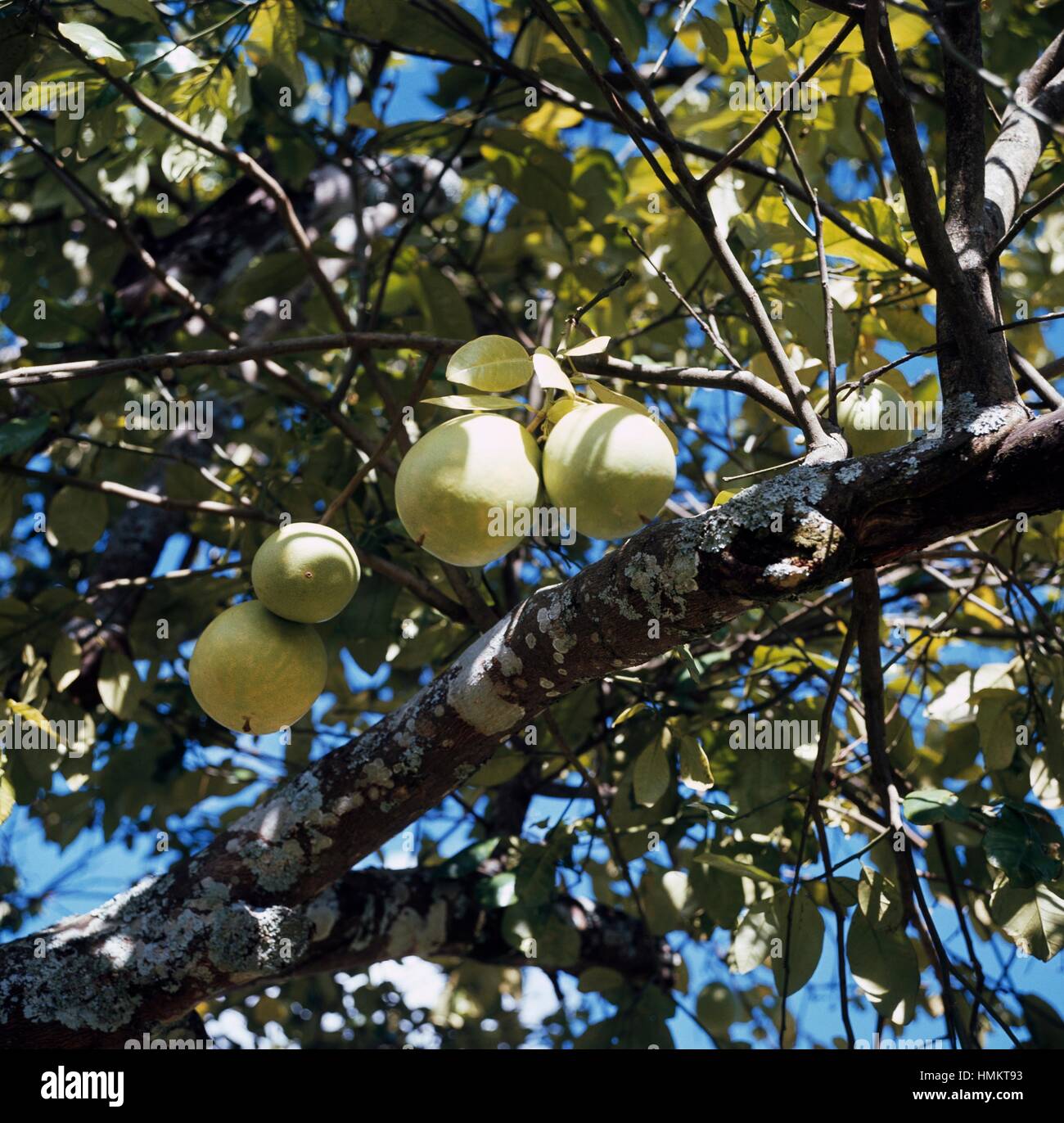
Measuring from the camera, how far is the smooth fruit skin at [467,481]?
50.8 inches

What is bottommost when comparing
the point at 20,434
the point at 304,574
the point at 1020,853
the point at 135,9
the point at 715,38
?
the point at 1020,853

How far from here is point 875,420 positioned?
175 centimetres

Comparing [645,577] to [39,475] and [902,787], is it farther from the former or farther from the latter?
[39,475]

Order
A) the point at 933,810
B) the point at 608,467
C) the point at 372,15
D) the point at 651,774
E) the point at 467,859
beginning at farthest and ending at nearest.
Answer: the point at 467,859, the point at 372,15, the point at 651,774, the point at 933,810, the point at 608,467

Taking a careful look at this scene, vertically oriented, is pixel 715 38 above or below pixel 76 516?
above

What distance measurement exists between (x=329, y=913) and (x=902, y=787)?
1198mm

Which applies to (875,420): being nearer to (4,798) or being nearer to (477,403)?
(477,403)

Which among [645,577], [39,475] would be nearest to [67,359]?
[39,475]

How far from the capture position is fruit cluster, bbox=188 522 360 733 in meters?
1.45

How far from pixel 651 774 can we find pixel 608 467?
898mm

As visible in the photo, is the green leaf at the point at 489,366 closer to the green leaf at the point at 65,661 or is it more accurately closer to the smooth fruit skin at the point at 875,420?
the smooth fruit skin at the point at 875,420

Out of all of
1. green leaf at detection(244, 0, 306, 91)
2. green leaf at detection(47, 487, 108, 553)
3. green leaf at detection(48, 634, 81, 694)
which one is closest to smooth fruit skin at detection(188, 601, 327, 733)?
green leaf at detection(48, 634, 81, 694)

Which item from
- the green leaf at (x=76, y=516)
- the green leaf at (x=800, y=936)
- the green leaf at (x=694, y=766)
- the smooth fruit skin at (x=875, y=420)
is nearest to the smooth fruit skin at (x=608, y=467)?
the smooth fruit skin at (x=875, y=420)

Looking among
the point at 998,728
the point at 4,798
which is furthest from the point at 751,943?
the point at 4,798
